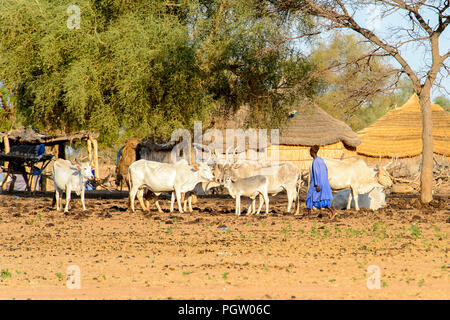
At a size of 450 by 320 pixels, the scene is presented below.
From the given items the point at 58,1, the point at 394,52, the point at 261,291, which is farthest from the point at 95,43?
the point at 261,291

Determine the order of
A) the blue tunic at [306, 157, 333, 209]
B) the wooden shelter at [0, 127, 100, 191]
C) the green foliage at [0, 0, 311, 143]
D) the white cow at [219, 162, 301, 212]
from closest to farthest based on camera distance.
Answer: the blue tunic at [306, 157, 333, 209] → the white cow at [219, 162, 301, 212] → the green foliage at [0, 0, 311, 143] → the wooden shelter at [0, 127, 100, 191]

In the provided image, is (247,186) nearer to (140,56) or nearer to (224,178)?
(224,178)

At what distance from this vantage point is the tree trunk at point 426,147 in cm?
1677

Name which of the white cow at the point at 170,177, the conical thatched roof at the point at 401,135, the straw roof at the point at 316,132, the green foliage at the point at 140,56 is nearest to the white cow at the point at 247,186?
the white cow at the point at 170,177

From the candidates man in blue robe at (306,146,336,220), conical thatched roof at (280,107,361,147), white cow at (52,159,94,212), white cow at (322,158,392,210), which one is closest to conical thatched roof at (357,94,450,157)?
conical thatched roof at (280,107,361,147)

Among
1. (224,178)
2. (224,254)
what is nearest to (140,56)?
(224,178)

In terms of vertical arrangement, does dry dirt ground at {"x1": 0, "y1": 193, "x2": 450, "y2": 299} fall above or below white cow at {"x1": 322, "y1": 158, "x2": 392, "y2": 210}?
below

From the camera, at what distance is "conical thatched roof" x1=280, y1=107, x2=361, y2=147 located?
1214 inches

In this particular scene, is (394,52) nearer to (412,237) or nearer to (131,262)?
(412,237)

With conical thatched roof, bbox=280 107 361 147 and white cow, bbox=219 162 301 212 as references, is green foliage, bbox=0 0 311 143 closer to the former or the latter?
white cow, bbox=219 162 301 212

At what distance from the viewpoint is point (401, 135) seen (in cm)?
3562

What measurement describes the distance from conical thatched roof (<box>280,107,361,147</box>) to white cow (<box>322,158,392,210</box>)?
13579mm

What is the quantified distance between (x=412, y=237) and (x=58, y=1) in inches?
481

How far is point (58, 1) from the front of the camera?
1827 cm
